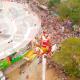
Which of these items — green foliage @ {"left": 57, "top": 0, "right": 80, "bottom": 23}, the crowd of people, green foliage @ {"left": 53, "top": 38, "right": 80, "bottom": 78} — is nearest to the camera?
green foliage @ {"left": 53, "top": 38, "right": 80, "bottom": 78}

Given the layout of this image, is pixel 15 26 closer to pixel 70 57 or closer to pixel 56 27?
→ pixel 56 27

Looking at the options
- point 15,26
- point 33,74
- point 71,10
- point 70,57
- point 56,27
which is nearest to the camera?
point 70,57

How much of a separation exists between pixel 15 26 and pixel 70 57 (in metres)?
7.64

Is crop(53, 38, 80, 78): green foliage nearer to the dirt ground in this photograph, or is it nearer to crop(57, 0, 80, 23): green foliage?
the dirt ground

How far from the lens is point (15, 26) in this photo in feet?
96.5

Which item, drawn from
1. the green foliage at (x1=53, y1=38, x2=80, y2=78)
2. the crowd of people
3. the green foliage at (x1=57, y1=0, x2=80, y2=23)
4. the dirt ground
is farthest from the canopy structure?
the green foliage at (x1=53, y1=38, x2=80, y2=78)

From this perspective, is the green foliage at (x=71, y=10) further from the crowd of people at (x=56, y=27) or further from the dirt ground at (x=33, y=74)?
the dirt ground at (x=33, y=74)

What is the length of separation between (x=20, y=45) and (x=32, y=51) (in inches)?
49.9

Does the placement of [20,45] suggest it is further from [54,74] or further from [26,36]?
[54,74]

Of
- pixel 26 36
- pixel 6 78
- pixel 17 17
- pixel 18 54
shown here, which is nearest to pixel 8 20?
pixel 17 17

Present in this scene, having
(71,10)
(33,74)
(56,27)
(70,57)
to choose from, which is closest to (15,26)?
(56,27)

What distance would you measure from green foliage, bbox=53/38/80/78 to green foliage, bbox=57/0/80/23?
4669 mm

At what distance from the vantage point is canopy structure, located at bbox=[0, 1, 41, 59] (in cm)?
2648

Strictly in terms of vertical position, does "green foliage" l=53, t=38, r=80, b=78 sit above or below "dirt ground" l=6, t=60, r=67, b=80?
above
